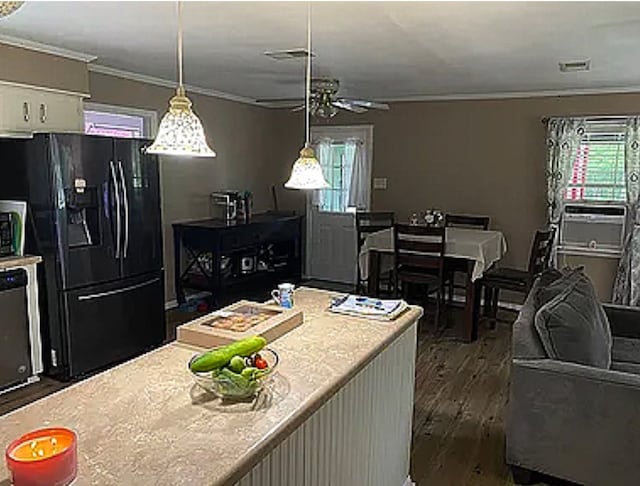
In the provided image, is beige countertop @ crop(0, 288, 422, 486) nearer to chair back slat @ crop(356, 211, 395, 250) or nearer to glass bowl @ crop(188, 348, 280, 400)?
glass bowl @ crop(188, 348, 280, 400)

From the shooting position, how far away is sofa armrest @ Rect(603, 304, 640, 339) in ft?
11.3

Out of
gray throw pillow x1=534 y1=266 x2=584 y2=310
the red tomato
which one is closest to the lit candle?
the red tomato

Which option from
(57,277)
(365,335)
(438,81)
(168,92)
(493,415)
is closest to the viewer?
(365,335)

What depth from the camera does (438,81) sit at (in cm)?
500

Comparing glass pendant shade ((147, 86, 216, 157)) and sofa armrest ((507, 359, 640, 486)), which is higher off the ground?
glass pendant shade ((147, 86, 216, 157))

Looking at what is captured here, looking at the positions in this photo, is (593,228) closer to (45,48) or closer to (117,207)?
(117,207)

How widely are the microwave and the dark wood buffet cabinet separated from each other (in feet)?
6.38

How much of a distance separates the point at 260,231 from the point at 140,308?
2.02 metres

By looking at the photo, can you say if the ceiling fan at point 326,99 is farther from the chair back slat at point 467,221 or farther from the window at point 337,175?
the window at point 337,175

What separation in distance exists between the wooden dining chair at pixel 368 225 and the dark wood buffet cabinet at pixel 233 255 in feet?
3.06

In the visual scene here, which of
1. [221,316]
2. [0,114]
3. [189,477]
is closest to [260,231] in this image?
[0,114]

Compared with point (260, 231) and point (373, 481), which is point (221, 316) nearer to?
point (373, 481)

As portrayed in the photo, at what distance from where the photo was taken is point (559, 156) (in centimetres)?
542

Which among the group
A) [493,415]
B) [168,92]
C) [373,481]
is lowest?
[493,415]
